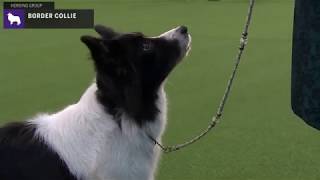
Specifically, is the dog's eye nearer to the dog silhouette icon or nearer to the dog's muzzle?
the dog's muzzle

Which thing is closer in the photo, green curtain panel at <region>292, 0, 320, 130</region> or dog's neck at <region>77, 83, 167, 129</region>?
green curtain panel at <region>292, 0, 320, 130</region>

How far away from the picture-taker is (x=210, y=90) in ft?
20.1

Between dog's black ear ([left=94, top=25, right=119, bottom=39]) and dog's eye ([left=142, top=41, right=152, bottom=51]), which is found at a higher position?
dog's black ear ([left=94, top=25, right=119, bottom=39])

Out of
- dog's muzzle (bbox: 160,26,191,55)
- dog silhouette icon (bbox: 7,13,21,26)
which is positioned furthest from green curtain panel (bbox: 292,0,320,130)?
dog silhouette icon (bbox: 7,13,21,26)

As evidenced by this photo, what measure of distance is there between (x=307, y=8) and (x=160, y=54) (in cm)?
74

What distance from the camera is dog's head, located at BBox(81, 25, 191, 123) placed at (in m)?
2.70

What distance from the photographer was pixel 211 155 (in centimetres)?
437

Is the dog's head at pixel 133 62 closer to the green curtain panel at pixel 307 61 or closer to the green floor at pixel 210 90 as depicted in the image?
the green curtain panel at pixel 307 61

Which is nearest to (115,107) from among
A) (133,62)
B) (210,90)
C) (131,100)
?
(131,100)

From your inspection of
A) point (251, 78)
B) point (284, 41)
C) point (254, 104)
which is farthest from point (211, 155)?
point (284, 41)
